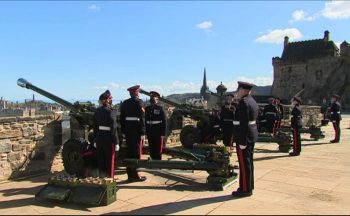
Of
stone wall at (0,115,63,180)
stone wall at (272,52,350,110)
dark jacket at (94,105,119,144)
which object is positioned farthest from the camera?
stone wall at (272,52,350,110)

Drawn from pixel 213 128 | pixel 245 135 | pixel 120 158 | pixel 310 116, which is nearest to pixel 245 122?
pixel 245 135

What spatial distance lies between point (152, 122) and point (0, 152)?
2.88 meters

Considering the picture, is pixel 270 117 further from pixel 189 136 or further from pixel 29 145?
pixel 29 145

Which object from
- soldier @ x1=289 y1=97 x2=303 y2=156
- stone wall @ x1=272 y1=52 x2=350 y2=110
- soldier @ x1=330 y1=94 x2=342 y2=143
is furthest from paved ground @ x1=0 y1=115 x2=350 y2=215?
stone wall @ x1=272 y1=52 x2=350 y2=110

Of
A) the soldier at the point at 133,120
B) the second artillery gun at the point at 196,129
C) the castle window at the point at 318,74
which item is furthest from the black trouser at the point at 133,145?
the castle window at the point at 318,74

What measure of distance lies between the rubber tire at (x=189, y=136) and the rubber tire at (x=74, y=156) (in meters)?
4.63

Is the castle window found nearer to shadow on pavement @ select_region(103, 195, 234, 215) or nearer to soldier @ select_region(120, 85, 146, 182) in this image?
soldier @ select_region(120, 85, 146, 182)

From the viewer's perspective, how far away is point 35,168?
8234mm

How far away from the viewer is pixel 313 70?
68.4 m

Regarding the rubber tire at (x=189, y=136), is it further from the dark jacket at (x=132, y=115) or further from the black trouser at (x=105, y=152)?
the black trouser at (x=105, y=152)

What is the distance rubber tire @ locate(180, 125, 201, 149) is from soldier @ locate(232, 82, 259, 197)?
5.11m

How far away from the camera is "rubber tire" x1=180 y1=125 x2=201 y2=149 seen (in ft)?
38.2

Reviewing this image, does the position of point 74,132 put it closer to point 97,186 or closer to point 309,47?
point 97,186

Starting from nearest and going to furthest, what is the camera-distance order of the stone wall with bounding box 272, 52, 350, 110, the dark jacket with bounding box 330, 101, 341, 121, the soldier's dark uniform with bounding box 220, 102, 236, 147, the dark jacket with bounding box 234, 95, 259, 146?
1. the dark jacket with bounding box 234, 95, 259, 146
2. the soldier's dark uniform with bounding box 220, 102, 236, 147
3. the dark jacket with bounding box 330, 101, 341, 121
4. the stone wall with bounding box 272, 52, 350, 110
